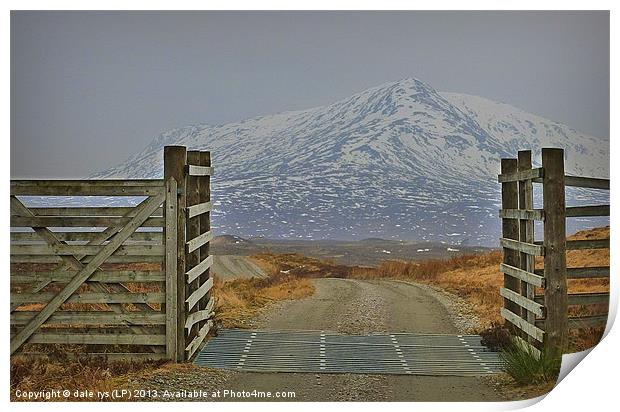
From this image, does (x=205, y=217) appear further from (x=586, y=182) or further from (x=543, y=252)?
(x=586, y=182)

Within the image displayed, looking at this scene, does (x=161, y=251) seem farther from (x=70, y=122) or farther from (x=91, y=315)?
(x=70, y=122)

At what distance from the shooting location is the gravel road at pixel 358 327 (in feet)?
20.4

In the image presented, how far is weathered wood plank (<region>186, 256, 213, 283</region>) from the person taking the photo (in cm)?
652

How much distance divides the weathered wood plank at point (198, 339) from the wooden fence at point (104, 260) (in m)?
0.08

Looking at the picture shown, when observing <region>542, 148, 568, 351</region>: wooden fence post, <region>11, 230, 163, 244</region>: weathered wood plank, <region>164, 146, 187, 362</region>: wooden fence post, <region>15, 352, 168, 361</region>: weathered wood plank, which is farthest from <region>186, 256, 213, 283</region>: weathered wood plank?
<region>542, 148, 568, 351</region>: wooden fence post

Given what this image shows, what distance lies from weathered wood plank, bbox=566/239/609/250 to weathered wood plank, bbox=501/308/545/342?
61 centimetres

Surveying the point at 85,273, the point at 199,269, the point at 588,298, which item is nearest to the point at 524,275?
the point at 588,298

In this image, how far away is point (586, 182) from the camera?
21.0ft

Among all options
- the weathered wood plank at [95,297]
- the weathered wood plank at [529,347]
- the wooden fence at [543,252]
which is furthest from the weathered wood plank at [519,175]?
the weathered wood plank at [95,297]

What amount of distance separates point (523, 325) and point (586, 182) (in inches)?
44.2

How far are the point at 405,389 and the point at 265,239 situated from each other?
76.0 inches

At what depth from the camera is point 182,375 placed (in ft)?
20.6

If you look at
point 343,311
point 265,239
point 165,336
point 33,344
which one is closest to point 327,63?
point 265,239

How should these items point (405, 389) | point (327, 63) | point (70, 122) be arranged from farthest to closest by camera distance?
point (327, 63) < point (70, 122) < point (405, 389)
